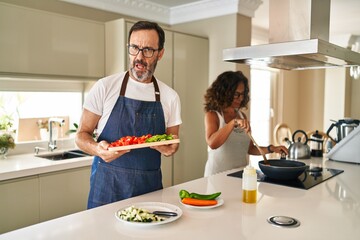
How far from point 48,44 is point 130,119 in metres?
1.42

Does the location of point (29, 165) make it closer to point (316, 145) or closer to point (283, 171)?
point (283, 171)

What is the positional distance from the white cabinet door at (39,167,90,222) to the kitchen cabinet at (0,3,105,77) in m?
0.84

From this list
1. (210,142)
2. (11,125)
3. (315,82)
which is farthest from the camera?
(315,82)

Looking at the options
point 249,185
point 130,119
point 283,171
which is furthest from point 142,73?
point 283,171

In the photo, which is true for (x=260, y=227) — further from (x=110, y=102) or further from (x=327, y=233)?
(x=110, y=102)

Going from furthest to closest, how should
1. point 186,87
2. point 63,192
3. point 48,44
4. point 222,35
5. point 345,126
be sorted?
point 222,35
point 186,87
point 345,126
point 48,44
point 63,192

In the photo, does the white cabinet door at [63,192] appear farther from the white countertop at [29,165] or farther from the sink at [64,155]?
the sink at [64,155]

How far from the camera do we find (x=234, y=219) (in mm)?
1292

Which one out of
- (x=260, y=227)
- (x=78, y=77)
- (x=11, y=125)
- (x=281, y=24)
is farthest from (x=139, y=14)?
(x=260, y=227)

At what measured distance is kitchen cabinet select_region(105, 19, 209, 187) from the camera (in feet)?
11.0

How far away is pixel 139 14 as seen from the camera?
3.66 meters

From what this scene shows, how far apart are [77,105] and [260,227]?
2.63 meters

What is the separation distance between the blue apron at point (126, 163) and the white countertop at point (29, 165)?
808mm

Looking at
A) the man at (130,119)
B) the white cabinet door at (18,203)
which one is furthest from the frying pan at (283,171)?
the white cabinet door at (18,203)
